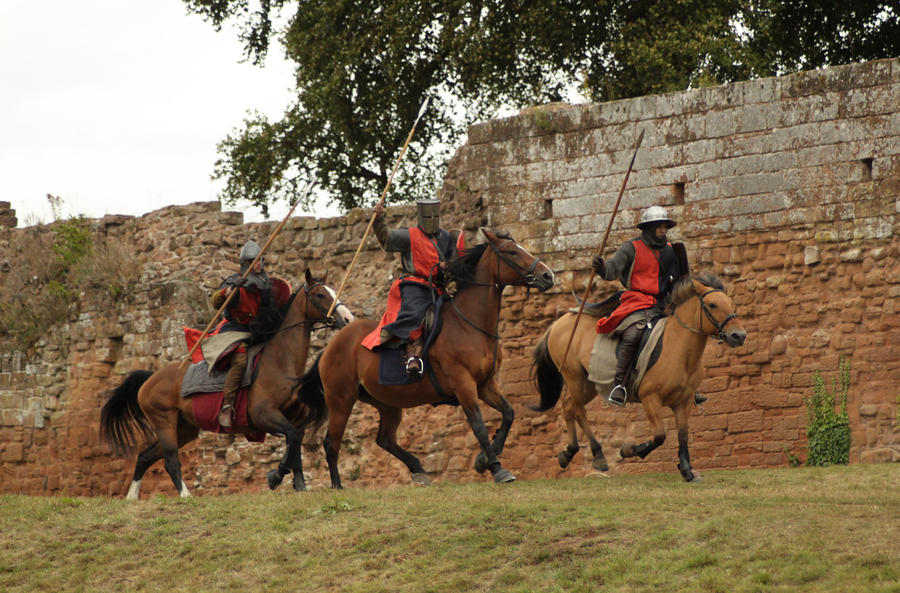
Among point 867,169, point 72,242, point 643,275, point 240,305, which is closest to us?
point 643,275

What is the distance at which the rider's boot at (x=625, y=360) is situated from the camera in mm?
13492

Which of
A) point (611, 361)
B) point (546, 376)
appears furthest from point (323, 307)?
point (611, 361)

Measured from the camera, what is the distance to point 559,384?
15.2m

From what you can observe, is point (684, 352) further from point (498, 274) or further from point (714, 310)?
point (498, 274)

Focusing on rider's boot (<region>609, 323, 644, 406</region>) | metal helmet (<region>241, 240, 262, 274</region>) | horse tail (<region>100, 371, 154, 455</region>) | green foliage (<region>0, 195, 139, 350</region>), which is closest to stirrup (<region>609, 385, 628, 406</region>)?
rider's boot (<region>609, 323, 644, 406</region>)

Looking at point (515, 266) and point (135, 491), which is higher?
point (515, 266)

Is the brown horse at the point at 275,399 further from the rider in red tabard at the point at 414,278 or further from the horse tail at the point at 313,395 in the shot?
the rider in red tabard at the point at 414,278

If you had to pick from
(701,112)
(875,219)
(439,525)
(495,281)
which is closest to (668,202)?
(701,112)

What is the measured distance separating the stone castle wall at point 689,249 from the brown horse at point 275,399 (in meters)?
3.24

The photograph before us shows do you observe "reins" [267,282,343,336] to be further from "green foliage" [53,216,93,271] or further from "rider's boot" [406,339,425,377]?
"green foliage" [53,216,93,271]

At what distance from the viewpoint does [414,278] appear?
14.0m

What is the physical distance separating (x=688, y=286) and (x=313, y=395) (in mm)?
3978

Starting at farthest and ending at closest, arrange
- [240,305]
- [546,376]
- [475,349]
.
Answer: [546,376], [240,305], [475,349]

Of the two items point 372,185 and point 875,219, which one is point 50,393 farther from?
point 875,219
